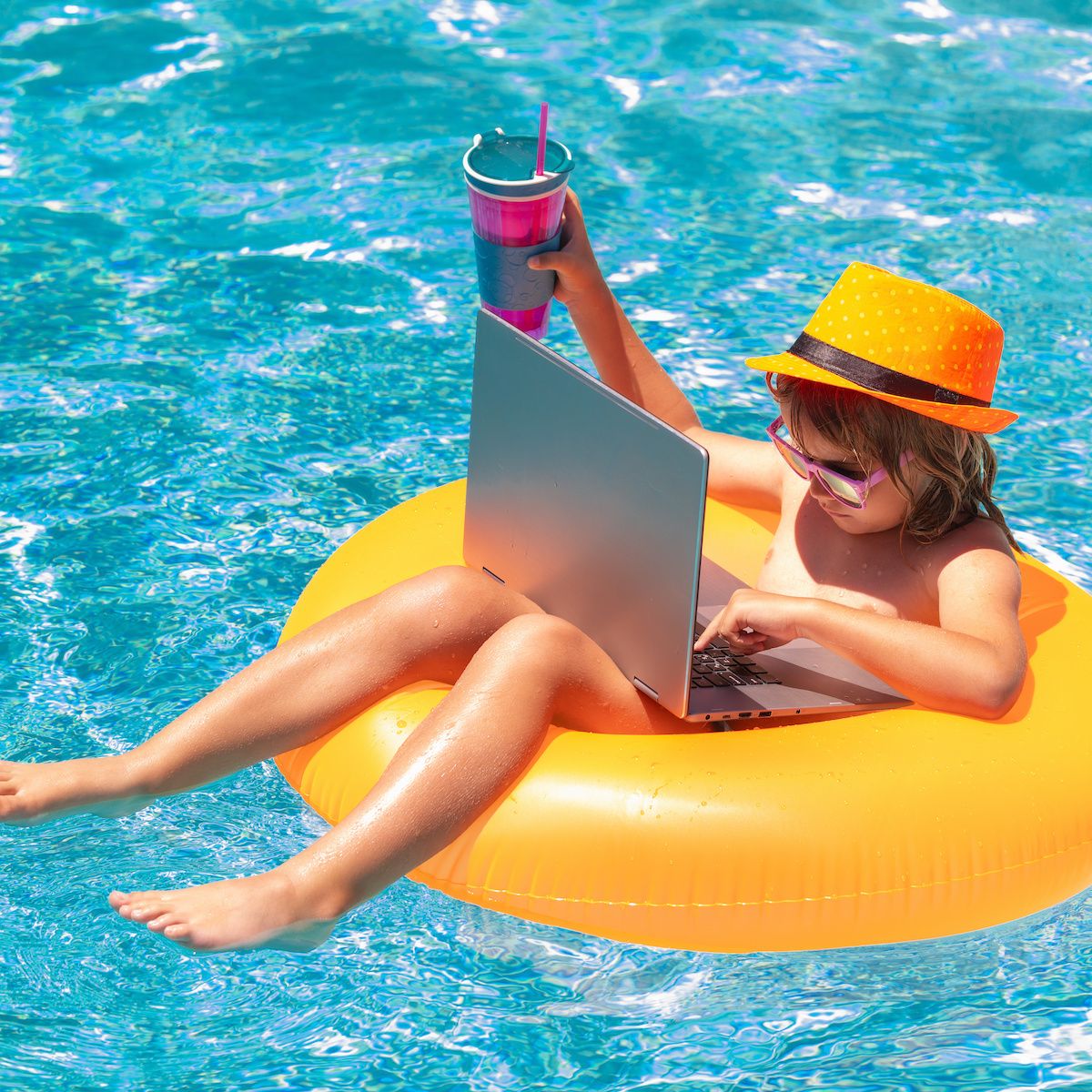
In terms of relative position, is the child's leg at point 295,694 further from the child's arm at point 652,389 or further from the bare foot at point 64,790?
the child's arm at point 652,389

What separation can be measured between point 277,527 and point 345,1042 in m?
1.67

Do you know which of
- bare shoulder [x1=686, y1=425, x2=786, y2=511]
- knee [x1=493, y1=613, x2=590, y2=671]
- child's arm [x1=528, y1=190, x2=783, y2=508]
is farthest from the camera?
bare shoulder [x1=686, y1=425, x2=786, y2=511]

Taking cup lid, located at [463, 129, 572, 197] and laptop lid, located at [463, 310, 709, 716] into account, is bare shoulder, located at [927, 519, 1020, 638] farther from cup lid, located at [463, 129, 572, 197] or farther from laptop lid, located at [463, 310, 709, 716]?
cup lid, located at [463, 129, 572, 197]

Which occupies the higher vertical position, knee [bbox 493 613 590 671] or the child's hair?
the child's hair

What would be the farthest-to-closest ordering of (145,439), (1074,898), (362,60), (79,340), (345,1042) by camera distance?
(362,60), (79,340), (145,439), (1074,898), (345,1042)

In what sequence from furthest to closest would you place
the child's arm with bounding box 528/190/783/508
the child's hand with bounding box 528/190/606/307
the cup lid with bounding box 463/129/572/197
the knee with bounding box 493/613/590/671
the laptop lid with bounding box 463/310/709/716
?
the child's arm with bounding box 528/190/783/508 → the child's hand with bounding box 528/190/606/307 → the cup lid with bounding box 463/129/572/197 → the knee with bounding box 493/613/590/671 → the laptop lid with bounding box 463/310/709/716

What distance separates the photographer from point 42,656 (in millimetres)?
3383

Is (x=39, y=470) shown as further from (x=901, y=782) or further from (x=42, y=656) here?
(x=901, y=782)

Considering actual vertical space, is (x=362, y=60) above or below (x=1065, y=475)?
above

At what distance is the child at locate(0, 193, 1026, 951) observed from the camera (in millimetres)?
2355

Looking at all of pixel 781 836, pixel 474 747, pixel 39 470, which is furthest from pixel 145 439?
pixel 781 836

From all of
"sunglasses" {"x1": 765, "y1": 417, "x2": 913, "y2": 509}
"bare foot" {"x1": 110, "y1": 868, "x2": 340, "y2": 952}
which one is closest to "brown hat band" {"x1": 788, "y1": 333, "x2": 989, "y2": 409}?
"sunglasses" {"x1": 765, "y1": 417, "x2": 913, "y2": 509}

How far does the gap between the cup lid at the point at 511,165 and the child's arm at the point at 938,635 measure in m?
0.81

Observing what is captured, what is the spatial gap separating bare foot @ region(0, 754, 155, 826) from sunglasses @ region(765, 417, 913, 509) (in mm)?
1255
